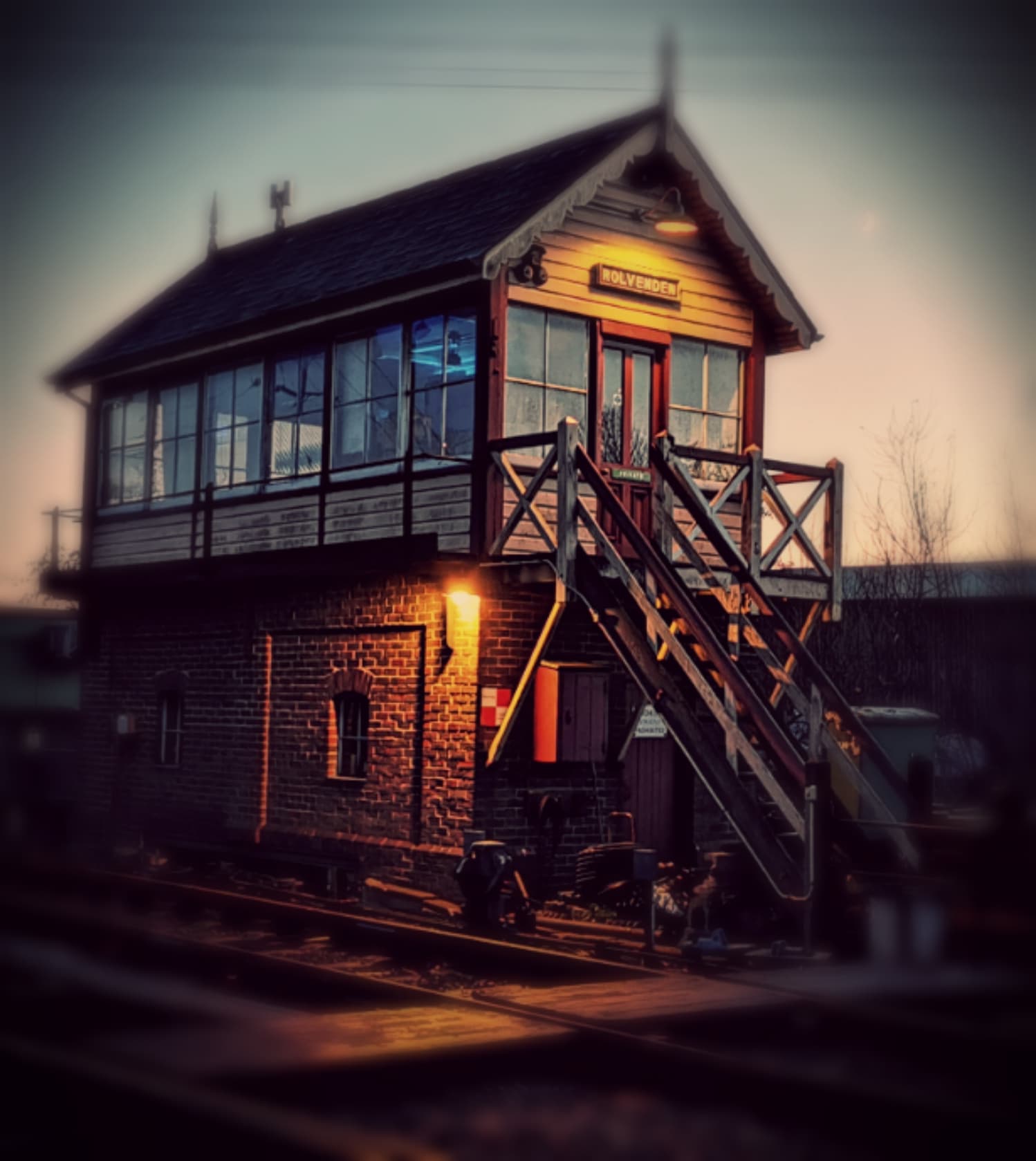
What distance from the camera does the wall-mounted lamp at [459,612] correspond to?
14039 mm

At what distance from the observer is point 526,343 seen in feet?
48.2

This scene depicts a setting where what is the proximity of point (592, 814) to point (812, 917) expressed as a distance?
4608 mm

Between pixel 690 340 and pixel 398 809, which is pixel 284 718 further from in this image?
pixel 690 340

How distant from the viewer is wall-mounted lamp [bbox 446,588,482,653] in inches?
553

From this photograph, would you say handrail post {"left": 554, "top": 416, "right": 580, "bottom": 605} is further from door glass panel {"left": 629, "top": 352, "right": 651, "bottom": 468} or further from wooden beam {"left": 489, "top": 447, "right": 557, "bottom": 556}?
door glass panel {"left": 629, "top": 352, "right": 651, "bottom": 468}

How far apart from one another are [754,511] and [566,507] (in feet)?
6.27

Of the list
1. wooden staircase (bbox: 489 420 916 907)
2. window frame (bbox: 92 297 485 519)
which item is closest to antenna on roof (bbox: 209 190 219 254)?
window frame (bbox: 92 297 485 519)

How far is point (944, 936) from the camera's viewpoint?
543cm

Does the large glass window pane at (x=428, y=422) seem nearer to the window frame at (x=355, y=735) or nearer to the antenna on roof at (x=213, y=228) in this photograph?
the window frame at (x=355, y=735)

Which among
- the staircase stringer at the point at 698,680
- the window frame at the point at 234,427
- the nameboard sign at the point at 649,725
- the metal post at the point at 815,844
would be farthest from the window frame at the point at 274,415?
the metal post at the point at 815,844

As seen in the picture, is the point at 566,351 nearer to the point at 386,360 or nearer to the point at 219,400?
the point at 386,360

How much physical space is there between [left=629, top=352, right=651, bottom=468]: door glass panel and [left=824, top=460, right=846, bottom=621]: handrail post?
192 cm

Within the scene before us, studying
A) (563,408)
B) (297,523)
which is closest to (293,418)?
(297,523)

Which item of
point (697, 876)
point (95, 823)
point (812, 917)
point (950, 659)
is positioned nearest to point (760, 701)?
point (812, 917)
